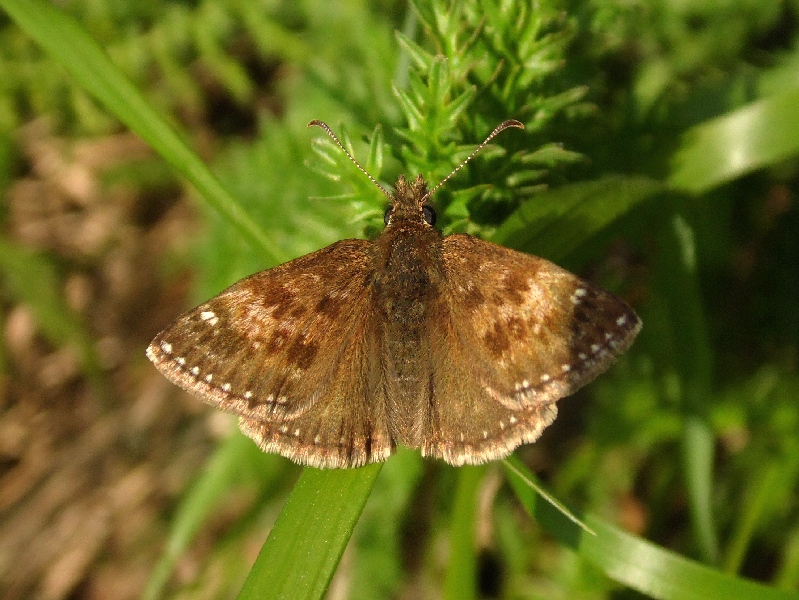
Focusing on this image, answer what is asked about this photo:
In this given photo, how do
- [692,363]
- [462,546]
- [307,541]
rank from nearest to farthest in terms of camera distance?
[307,541] → [462,546] → [692,363]

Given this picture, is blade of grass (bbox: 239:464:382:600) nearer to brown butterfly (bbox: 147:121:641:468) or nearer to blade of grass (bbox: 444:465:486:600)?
brown butterfly (bbox: 147:121:641:468)

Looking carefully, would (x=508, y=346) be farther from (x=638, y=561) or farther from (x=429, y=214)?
(x=638, y=561)

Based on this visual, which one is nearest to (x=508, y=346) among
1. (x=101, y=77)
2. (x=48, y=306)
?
(x=101, y=77)

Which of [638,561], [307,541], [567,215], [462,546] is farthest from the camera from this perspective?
[462,546]

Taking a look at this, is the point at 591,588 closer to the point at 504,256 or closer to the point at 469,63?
the point at 504,256

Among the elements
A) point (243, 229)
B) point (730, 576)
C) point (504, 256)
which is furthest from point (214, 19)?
point (730, 576)

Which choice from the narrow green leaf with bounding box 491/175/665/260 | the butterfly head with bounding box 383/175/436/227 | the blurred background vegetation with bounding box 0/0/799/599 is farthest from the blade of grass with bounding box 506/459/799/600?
the butterfly head with bounding box 383/175/436/227
